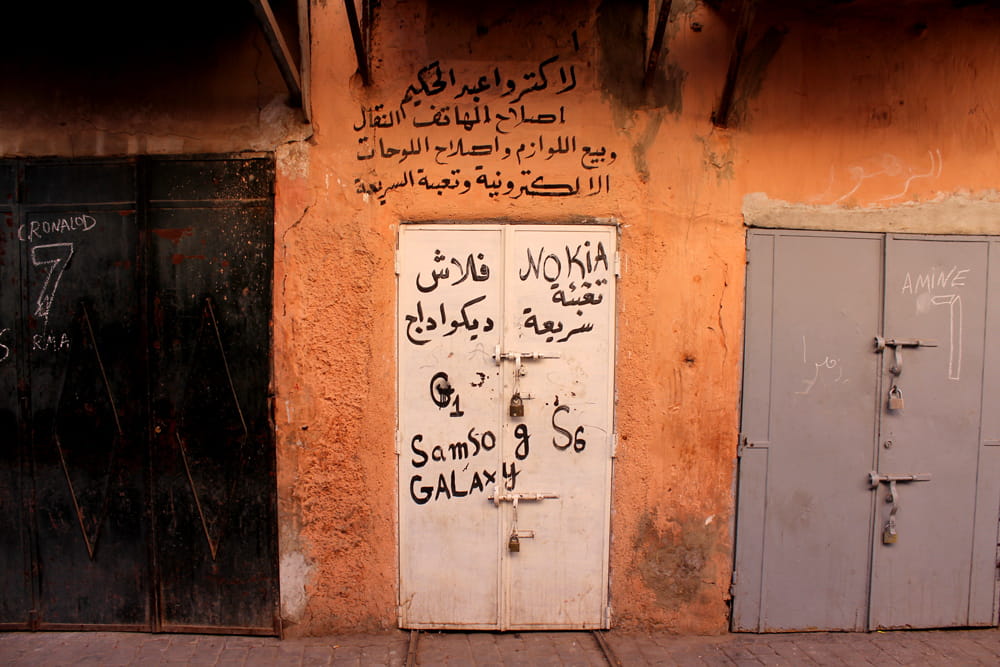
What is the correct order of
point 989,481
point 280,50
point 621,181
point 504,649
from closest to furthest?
point 280,50 < point 504,649 < point 621,181 < point 989,481

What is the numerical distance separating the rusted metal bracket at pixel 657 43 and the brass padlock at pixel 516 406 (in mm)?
2010

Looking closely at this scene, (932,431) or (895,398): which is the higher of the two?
(895,398)

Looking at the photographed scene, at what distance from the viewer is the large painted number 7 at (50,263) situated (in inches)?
135

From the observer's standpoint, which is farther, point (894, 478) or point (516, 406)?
point (894, 478)

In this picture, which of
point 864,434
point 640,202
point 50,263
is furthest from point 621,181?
point 50,263

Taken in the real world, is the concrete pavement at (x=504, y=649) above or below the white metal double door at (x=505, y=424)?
below

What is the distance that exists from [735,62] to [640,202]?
2.98ft

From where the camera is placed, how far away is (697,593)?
11.5 ft

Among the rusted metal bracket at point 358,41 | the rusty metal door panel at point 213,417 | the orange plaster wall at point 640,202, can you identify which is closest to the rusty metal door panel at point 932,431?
the orange plaster wall at point 640,202

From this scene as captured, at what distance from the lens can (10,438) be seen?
11.4 ft

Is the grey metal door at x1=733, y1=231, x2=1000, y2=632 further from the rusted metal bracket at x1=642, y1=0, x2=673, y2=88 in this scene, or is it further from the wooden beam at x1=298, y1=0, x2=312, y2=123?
the wooden beam at x1=298, y1=0, x2=312, y2=123

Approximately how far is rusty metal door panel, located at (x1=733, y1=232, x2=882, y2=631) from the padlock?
0.11 meters

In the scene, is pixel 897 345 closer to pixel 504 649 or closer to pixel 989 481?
pixel 989 481

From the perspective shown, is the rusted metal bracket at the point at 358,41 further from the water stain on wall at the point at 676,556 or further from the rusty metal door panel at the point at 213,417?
the water stain on wall at the point at 676,556
